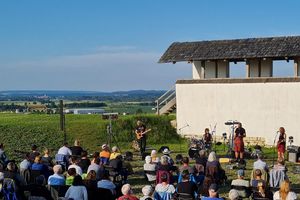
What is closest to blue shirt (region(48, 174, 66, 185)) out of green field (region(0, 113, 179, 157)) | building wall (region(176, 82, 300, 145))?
green field (region(0, 113, 179, 157))

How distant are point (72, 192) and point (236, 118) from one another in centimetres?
2068

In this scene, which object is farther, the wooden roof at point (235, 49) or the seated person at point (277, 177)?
the wooden roof at point (235, 49)

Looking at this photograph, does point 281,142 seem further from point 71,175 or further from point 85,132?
point 85,132

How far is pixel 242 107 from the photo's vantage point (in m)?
31.8

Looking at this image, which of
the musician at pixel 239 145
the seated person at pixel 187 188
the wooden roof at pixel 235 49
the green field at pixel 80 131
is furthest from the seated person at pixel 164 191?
the green field at pixel 80 131

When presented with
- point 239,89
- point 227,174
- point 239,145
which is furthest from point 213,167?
point 239,89

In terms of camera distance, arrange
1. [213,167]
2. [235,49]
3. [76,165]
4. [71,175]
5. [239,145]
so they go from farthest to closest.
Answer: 1. [235,49]
2. [239,145]
3. [213,167]
4. [76,165]
5. [71,175]

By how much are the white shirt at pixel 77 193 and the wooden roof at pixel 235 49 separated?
773 inches

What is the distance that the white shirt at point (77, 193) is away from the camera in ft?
40.4

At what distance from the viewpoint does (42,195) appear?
499 inches

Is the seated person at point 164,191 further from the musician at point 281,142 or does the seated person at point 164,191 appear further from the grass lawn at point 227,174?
the musician at point 281,142

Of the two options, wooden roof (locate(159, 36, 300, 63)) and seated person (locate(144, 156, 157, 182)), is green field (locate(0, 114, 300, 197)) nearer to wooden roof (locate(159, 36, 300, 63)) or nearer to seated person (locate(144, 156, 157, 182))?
wooden roof (locate(159, 36, 300, 63))

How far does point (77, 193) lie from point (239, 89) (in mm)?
20725

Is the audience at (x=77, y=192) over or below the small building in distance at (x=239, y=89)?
below
